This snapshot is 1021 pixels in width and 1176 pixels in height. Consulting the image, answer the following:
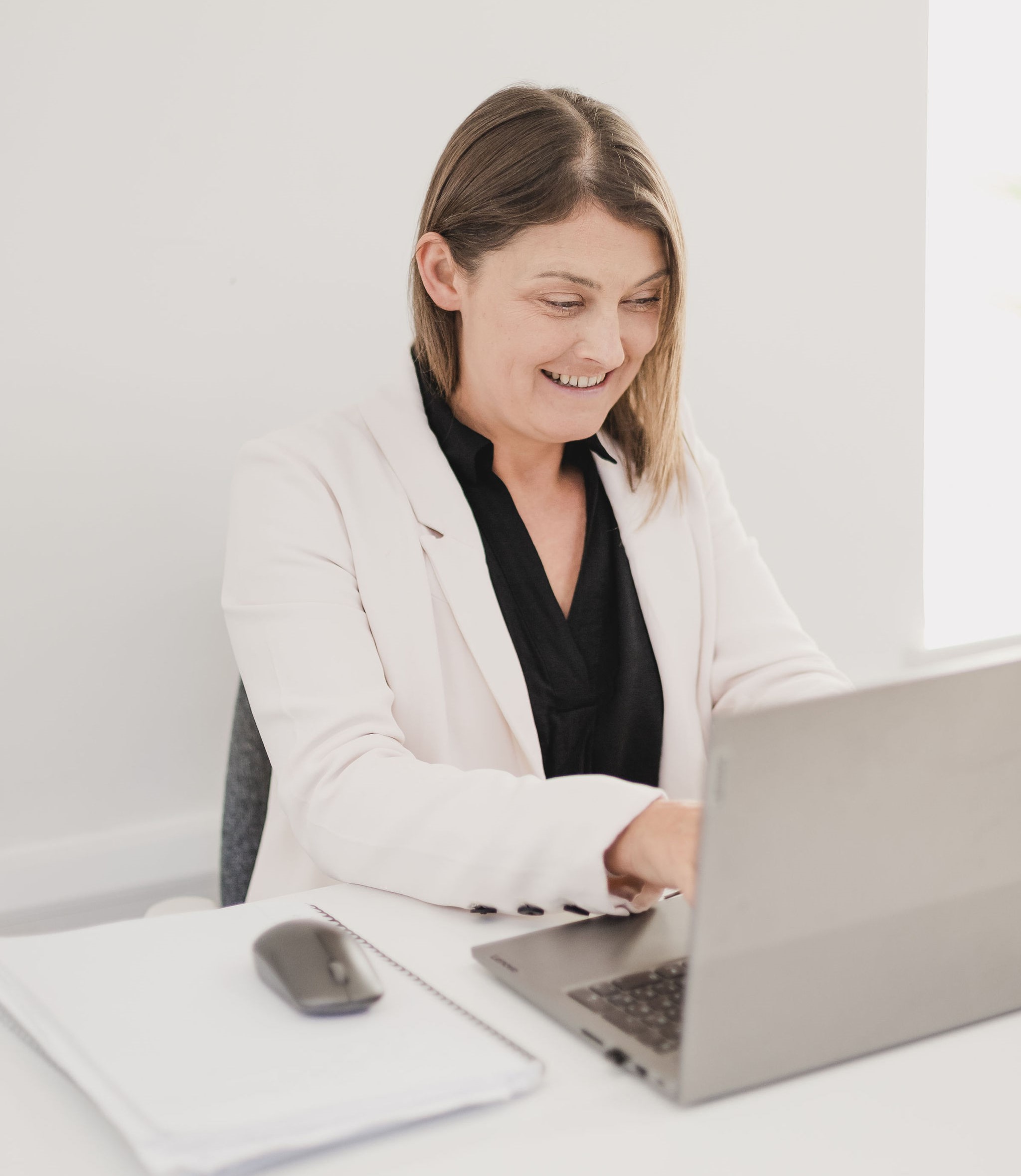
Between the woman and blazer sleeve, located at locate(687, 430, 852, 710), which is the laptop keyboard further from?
blazer sleeve, located at locate(687, 430, 852, 710)

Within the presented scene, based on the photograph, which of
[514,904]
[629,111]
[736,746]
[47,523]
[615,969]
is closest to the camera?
[736,746]

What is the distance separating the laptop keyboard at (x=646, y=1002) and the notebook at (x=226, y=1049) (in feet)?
0.24

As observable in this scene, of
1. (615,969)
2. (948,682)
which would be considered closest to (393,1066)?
(615,969)

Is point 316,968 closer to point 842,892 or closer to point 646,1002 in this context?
point 646,1002

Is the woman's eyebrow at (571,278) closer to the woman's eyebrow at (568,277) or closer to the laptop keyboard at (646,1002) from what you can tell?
the woman's eyebrow at (568,277)

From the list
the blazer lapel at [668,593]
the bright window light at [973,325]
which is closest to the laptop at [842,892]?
the blazer lapel at [668,593]

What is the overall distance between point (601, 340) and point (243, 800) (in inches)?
26.8

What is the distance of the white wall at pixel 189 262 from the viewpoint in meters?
1.63

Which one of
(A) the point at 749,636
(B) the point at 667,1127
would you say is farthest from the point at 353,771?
(A) the point at 749,636

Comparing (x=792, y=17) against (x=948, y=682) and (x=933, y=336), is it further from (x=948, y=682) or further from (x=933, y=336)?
(x=948, y=682)

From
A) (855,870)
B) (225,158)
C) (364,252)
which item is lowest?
(855,870)

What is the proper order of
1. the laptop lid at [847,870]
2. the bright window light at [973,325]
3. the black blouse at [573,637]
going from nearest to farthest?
the laptop lid at [847,870]
the black blouse at [573,637]
the bright window light at [973,325]

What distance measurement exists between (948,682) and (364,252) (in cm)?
139

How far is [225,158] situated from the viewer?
5.64 feet
